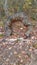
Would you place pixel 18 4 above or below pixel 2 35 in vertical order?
above

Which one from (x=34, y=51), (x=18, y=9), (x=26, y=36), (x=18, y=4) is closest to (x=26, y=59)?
(x=34, y=51)

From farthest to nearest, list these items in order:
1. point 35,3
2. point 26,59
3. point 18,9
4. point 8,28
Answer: point 35,3 → point 18,9 → point 8,28 → point 26,59

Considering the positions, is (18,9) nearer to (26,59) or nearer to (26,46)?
(26,46)

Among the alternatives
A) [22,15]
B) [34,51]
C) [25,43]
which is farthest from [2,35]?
[34,51]

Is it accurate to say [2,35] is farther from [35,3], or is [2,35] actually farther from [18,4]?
[35,3]

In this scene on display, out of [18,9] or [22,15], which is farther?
[18,9]

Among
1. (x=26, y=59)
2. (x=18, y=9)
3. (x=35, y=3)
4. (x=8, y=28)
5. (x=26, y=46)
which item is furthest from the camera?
(x=35, y=3)

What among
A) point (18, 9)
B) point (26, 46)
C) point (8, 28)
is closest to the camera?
point (26, 46)

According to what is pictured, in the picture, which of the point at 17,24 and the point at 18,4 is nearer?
the point at 17,24

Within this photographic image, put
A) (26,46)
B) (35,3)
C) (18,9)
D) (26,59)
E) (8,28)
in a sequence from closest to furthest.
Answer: (26,59)
(26,46)
(8,28)
(18,9)
(35,3)
